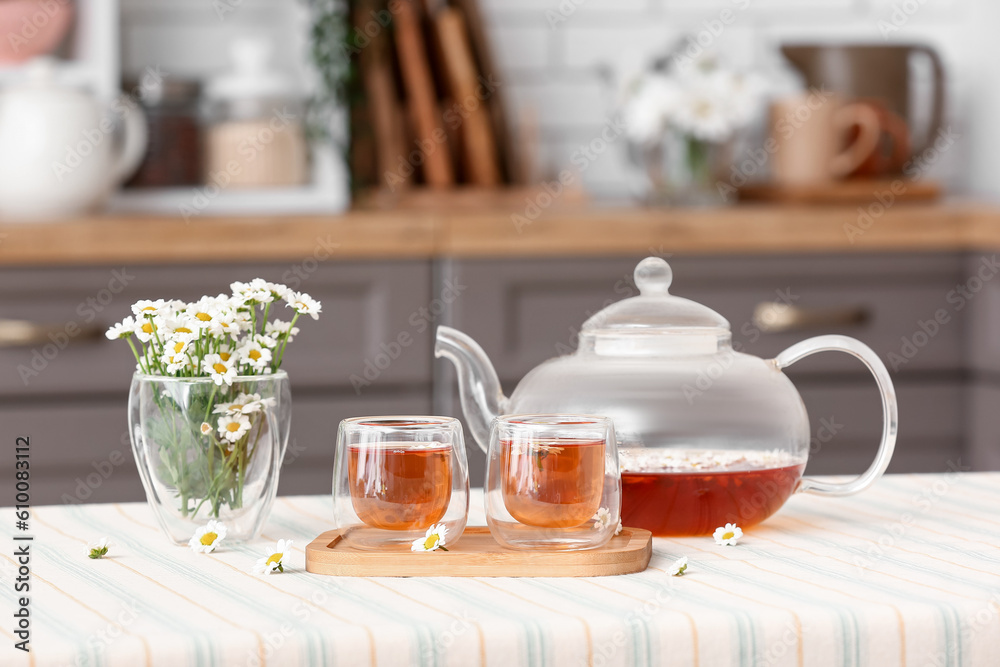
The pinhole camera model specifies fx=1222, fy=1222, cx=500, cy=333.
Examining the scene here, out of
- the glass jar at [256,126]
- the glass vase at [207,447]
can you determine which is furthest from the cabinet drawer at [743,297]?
the glass vase at [207,447]

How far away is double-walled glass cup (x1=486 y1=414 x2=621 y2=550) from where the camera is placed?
29.3 inches

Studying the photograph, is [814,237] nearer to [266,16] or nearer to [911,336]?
[911,336]

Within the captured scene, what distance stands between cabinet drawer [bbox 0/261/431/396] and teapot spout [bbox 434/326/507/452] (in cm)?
101

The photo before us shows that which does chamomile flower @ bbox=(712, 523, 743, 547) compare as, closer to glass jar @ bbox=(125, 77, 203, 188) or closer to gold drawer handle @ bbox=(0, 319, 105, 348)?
gold drawer handle @ bbox=(0, 319, 105, 348)

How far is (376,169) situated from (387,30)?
0.87ft

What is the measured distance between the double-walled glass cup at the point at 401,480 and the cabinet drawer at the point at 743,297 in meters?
1.18

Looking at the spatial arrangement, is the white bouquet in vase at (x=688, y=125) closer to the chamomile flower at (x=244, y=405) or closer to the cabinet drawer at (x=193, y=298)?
the cabinet drawer at (x=193, y=298)

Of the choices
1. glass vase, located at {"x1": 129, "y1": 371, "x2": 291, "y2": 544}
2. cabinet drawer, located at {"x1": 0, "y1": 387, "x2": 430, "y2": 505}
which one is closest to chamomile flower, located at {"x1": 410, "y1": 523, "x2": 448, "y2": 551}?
glass vase, located at {"x1": 129, "y1": 371, "x2": 291, "y2": 544}

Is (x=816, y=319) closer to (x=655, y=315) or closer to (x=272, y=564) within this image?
(x=655, y=315)

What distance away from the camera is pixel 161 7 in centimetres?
239

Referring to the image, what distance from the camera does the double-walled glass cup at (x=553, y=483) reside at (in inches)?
29.3

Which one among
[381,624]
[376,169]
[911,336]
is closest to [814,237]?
[911,336]

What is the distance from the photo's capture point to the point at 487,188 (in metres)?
2.34

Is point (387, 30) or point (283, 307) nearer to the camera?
point (283, 307)
